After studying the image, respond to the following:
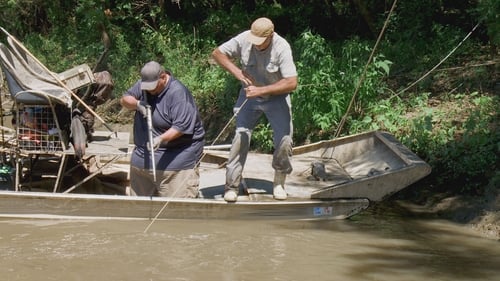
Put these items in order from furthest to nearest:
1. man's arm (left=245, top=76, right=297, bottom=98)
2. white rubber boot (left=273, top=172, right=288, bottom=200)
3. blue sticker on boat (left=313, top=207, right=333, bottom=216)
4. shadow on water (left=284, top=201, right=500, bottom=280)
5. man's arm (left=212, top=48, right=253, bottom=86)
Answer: blue sticker on boat (left=313, top=207, right=333, bottom=216) → white rubber boot (left=273, top=172, right=288, bottom=200) → man's arm (left=212, top=48, right=253, bottom=86) → man's arm (left=245, top=76, right=297, bottom=98) → shadow on water (left=284, top=201, right=500, bottom=280)

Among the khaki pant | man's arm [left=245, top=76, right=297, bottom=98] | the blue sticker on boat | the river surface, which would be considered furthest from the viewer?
the blue sticker on boat

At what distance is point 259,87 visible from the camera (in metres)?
6.96

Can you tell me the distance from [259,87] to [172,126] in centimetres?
87

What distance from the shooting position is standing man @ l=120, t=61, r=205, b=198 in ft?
22.7

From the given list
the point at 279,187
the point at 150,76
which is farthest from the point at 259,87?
the point at 279,187

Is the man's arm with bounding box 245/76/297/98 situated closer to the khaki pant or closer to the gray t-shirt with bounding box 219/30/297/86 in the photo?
the gray t-shirt with bounding box 219/30/297/86

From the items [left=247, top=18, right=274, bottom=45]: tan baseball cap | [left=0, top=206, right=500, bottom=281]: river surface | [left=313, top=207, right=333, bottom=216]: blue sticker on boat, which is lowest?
[left=0, top=206, right=500, bottom=281]: river surface

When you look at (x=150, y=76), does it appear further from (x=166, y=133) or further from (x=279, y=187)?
(x=279, y=187)

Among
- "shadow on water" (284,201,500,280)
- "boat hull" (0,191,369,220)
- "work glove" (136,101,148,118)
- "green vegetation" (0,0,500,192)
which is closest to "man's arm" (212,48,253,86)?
"work glove" (136,101,148,118)

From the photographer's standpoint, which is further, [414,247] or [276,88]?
[414,247]

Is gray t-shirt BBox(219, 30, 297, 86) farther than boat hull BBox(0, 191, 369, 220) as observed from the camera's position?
No

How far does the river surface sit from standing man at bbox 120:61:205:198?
0.40 m

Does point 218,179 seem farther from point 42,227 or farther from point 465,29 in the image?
point 465,29

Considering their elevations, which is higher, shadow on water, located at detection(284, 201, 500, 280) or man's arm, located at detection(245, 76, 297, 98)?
man's arm, located at detection(245, 76, 297, 98)
